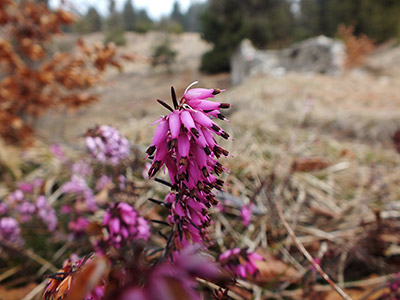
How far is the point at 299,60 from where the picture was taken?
1130cm

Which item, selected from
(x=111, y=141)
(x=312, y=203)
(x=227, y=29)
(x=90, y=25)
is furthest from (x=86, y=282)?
(x=90, y=25)

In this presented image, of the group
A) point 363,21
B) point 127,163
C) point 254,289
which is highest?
point 127,163

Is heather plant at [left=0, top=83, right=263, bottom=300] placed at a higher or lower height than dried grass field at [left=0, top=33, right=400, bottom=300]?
higher

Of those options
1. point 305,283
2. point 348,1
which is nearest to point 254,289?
point 305,283

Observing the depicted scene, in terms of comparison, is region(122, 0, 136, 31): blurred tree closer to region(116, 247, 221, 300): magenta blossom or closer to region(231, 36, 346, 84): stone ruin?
region(231, 36, 346, 84): stone ruin

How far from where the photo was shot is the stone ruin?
970 centimetres

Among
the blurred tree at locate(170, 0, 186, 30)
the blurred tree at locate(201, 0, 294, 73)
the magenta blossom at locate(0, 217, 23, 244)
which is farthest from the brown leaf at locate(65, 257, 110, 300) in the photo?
the blurred tree at locate(170, 0, 186, 30)

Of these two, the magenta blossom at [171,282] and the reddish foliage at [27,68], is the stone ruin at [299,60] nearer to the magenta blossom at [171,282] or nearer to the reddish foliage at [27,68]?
the reddish foliage at [27,68]

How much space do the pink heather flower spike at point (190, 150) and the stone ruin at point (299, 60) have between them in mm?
9660

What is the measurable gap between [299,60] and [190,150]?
1231 centimetres

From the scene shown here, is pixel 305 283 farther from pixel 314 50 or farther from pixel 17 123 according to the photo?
pixel 314 50

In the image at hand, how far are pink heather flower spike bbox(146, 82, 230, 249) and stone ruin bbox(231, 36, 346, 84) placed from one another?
966cm

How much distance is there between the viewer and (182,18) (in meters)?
55.4

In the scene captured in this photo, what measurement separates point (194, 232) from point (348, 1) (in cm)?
2469
